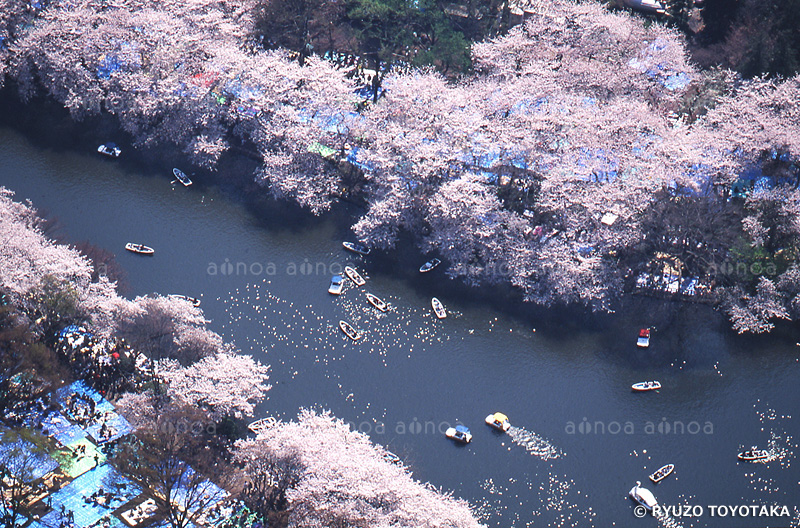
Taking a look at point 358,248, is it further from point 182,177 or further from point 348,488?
point 348,488

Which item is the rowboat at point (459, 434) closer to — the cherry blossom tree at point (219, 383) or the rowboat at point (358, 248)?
the cherry blossom tree at point (219, 383)

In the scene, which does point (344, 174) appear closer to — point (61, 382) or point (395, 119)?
point (395, 119)

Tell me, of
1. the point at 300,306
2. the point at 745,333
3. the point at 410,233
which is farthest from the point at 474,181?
the point at 745,333

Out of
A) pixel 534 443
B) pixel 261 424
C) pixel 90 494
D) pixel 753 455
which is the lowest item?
pixel 90 494

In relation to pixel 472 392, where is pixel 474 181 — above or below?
above

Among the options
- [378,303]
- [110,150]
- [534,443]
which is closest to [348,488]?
[534,443]

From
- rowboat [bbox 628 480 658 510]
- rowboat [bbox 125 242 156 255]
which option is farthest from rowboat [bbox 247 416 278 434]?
rowboat [bbox 628 480 658 510]
